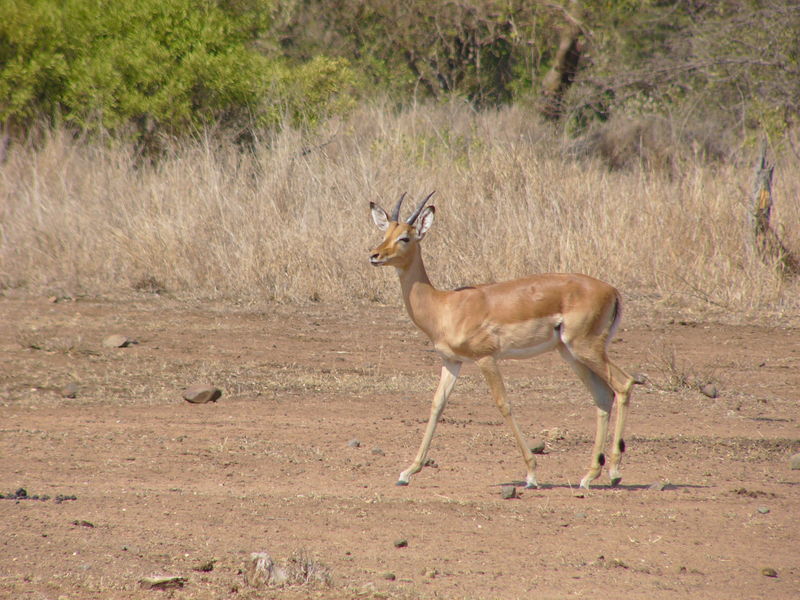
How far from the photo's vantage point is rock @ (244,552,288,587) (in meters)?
4.50

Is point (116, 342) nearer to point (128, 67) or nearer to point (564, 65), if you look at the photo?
point (128, 67)

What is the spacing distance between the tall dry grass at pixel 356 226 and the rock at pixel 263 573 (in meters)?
8.08

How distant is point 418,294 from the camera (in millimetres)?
6418

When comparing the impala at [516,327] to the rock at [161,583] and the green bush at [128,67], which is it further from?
the green bush at [128,67]

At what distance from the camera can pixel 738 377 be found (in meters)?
9.45

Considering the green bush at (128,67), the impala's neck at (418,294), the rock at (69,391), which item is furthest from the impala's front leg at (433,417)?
the green bush at (128,67)

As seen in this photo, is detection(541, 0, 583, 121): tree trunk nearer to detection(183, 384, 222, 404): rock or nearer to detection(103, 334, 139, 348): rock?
detection(103, 334, 139, 348): rock

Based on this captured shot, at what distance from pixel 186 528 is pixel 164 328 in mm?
5906

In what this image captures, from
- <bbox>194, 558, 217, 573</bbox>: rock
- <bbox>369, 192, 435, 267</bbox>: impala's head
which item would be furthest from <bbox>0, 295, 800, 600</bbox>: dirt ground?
<bbox>369, 192, 435, 267</bbox>: impala's head

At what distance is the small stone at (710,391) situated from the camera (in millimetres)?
8703

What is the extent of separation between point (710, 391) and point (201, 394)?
4.17 metres

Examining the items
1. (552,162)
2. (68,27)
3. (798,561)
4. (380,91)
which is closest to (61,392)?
(798,561)

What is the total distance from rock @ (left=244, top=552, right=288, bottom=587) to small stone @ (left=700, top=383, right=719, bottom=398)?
517 centimetres

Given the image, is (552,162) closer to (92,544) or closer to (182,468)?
(182,468)
